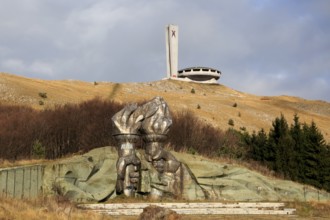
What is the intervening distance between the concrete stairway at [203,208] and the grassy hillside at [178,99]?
37.5 meters

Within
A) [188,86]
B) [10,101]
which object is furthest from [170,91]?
[10,101]

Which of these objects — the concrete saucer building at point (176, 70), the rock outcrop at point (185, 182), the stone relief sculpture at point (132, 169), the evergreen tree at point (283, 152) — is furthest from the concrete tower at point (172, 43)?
the stone relief sculpture at point (132, 169)

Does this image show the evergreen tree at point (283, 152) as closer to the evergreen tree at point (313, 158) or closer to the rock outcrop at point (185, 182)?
the evergreen tree at point (313, 158)

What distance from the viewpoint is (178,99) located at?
74938 millimetres

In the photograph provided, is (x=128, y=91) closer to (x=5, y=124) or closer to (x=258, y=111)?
(x=258, y=111)

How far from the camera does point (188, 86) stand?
94750 millimetres

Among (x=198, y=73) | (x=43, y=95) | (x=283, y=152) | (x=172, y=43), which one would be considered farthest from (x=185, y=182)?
(x=198, y=73)

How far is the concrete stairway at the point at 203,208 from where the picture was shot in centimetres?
2048

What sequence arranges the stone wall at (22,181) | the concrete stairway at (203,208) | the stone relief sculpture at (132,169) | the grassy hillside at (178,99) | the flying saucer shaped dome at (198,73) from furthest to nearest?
the flying saucer shaped dome at (198,73) < the grassy hillside at (178,99) < the stone relief sculpture at (132,169) < the stone wall at (22,181) < the concrete stairway at (203,208)

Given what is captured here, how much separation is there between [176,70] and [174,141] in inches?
2331

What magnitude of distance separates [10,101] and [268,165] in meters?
33.3

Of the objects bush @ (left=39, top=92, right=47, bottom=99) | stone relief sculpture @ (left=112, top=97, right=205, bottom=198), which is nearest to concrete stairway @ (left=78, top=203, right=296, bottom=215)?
stone relief sculpture @ (left=112, top=97, right=205, bottom=198)

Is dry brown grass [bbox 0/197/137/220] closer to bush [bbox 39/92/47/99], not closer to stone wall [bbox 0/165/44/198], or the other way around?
stone wall [bbox 0/165/44/198]

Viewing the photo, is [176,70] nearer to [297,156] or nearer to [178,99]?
[178,99]
